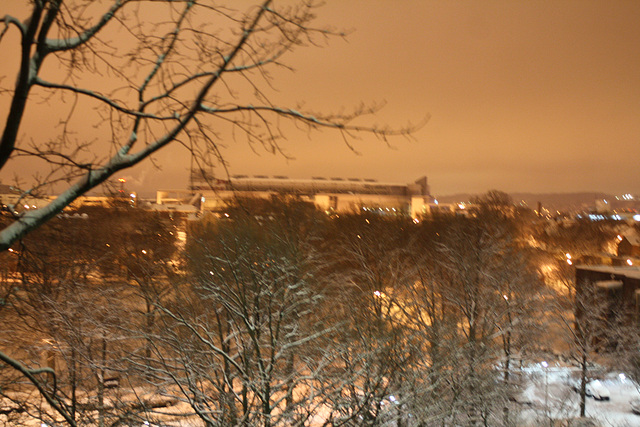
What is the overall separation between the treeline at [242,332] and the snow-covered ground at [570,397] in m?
0.81

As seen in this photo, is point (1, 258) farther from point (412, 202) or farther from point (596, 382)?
point (412, 202)

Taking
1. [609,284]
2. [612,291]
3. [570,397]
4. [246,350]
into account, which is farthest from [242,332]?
[612,291]

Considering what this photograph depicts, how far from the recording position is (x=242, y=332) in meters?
7.52

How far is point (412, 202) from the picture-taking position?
282ft

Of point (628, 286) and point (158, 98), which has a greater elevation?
Answer: point (158, 98)

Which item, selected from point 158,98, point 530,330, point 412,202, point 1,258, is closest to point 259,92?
point 158,98

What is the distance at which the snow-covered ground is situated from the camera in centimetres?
1527

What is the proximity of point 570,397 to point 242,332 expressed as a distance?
13.1 m

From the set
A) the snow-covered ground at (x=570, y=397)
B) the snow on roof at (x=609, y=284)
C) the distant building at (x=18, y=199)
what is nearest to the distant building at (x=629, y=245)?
the snow on roof at (x=609, y=284)

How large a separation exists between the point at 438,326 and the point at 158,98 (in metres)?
10.2

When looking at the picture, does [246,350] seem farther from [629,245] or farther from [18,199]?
[629,245]

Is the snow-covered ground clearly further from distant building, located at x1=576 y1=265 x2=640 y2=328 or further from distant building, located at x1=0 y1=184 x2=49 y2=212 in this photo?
distant building, located at x1=0 y1=184 x2=49 y2=212

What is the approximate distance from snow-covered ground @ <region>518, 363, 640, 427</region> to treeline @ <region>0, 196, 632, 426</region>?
2.66 ft

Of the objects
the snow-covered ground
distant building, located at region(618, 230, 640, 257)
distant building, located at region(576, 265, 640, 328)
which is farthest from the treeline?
distant building, located at region(618, 230, 640, 257)
